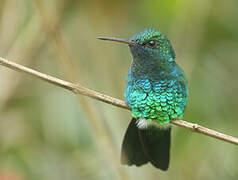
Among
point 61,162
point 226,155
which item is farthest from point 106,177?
point 226,155

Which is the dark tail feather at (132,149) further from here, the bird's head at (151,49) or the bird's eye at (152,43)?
the bird's eye at (152,43)

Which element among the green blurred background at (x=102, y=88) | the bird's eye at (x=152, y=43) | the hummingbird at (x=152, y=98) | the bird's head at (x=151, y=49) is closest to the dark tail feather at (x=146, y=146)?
the hummingbird at (x=152, y=98)

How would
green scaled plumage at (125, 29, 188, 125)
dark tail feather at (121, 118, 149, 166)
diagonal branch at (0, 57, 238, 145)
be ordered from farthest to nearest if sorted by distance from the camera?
dark tail feather at (121, 118, 149, 166)
green scaled plumage at (125, 29, 188, 125)
diagonal branch at (0, 57, 238, 145)

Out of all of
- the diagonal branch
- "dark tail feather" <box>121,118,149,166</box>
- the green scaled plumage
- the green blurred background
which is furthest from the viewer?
the green blurred background

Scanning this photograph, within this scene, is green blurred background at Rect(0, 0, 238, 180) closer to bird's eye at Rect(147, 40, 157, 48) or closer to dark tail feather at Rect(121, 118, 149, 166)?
dark tail feather at Rect(121, 118, 149, 166)

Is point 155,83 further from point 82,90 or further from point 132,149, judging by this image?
point 82,90

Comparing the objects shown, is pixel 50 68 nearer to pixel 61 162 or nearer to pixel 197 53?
pixel 61 162

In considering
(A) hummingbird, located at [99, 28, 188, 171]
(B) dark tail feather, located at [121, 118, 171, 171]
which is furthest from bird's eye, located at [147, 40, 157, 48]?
(B) dark tail feather, located at [121, 118, 171, 171]

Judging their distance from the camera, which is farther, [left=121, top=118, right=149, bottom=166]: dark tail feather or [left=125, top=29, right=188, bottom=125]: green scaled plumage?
[left=121, top=118, right=149, bottom=166]: dark tail feather

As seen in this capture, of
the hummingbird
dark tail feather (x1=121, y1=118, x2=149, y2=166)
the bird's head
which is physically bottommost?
dark tail feather (x1=121, y1=118, x2=149, y2=166)
